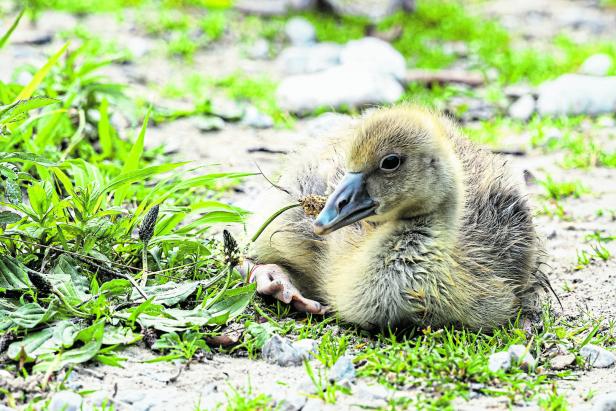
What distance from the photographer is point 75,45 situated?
8.14m

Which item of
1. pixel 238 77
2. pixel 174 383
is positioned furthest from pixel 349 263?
pixel 238 77

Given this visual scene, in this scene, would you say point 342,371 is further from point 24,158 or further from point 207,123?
point 207,123

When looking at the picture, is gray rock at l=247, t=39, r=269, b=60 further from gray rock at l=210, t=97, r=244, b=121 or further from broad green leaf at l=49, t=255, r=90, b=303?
broad green leaf at l=49, t=255, r=90, b=303

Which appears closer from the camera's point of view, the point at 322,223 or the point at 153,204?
the point at 322,223

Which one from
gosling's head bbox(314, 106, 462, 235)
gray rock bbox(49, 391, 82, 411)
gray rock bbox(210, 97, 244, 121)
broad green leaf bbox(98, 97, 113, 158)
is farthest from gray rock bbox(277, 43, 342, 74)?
gray rock bbox(49, 391, 82, 411)

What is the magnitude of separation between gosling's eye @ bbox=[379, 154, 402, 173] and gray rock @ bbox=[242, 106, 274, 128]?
327cm

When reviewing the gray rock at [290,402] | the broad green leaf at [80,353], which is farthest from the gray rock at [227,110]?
the gray rock at [290,402]

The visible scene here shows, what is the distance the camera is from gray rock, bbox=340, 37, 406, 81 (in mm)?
7656

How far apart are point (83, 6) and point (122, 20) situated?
0.52 metres

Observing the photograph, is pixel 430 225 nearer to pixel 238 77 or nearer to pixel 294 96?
pixel 294 96

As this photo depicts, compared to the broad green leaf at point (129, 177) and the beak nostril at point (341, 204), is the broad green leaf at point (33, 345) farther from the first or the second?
the beak nostril at point (341, 204)

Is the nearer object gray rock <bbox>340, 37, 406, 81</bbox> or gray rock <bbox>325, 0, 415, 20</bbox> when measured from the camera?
gray rock <bbox>340, 37, 406, 81</bbox>

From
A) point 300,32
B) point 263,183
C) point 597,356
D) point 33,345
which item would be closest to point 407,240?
point 597,356

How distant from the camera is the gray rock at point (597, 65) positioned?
7449 mm
